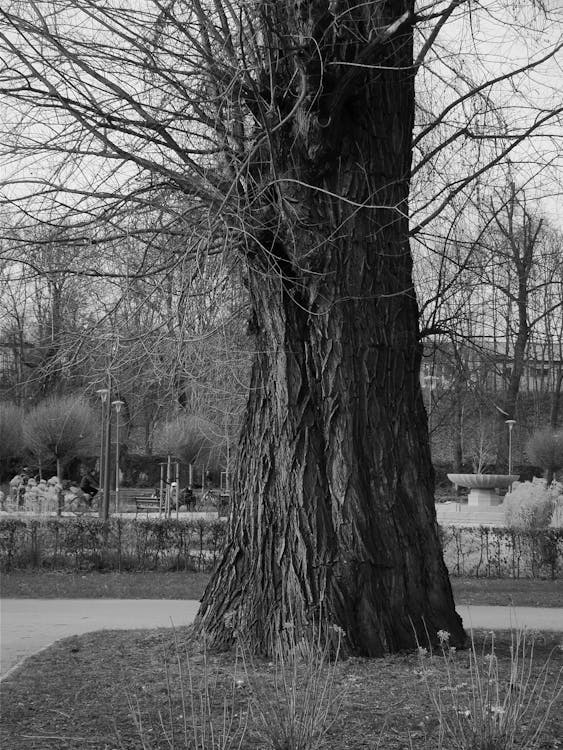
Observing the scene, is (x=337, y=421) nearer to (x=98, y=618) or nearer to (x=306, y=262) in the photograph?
(x=306, y=262)

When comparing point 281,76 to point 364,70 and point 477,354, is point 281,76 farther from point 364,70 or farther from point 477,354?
point 477,354

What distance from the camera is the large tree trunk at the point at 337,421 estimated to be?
21.0 feet

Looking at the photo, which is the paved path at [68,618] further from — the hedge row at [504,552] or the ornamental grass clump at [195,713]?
the hedge row at [504,552]

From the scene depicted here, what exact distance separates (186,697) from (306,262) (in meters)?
2.76

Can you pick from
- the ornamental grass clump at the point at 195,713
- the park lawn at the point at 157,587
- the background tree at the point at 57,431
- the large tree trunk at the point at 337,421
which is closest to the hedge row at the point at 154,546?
the park lawn at the point at 157,587

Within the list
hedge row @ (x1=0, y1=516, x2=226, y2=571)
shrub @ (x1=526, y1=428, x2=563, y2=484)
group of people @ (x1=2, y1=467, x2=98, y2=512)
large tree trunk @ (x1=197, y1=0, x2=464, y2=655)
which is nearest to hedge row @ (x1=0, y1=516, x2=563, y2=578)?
hedge row @ (x1=0, y1=516, x2=226, y2=571)

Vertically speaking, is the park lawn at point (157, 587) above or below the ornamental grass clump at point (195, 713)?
below

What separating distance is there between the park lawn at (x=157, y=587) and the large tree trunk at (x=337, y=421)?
5450 millimetres

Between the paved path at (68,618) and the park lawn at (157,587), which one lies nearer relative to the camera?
the paved path at (68,618)

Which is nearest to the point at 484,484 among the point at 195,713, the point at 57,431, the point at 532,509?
the point at 57,431

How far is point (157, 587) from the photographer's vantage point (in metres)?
12.9

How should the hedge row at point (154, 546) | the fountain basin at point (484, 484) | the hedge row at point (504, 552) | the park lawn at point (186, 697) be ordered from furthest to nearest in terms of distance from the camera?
1. the fountain basin at point (484, 484)
2. the hedge row at point (504, 552)
3. the hedge row at point (154, 546)
4. the park lawn at point (186, 697)

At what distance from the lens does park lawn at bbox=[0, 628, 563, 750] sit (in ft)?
14.5

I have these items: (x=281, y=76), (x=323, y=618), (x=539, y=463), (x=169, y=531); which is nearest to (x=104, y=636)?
(x=323, y=618)
